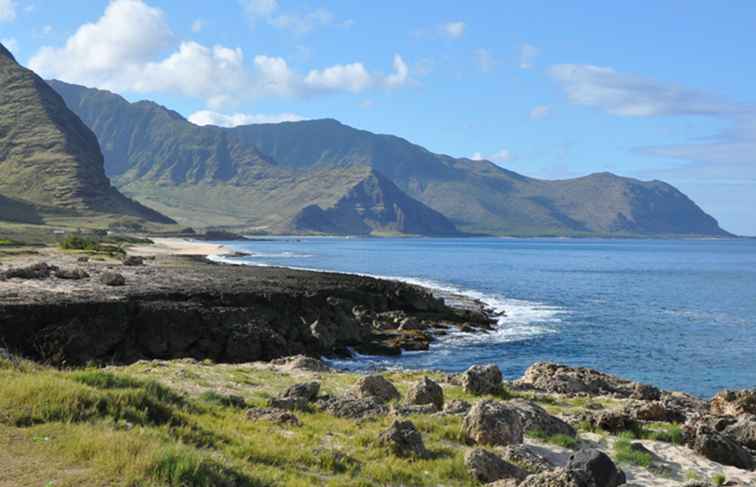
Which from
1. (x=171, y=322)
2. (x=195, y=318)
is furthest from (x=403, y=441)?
(x=195, y=318)

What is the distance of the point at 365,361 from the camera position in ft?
145

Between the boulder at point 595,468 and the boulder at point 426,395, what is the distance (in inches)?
307

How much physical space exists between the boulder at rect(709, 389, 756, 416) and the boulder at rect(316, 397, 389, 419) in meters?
14.2

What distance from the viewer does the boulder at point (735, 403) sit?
81.2 feet

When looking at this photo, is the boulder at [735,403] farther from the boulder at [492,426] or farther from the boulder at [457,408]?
the boulder at [492,426]

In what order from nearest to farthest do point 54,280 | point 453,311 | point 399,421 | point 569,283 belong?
point 399,421 → point 54,280 → point 453,311 → point 569,283

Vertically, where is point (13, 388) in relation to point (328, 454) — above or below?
above

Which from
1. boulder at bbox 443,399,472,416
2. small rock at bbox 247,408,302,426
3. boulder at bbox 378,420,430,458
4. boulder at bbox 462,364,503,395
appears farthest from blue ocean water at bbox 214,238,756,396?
boulder at bbox 378,420,430,458

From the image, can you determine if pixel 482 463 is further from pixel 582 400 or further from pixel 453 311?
pixel 453 311

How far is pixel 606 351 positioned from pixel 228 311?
29.7 m

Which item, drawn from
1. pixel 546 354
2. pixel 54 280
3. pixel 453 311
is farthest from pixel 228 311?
pixel 453 311

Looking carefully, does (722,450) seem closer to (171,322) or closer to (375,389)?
(375,389)

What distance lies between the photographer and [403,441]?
1431 cm

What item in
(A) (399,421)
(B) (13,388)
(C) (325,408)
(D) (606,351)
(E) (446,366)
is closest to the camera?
(B) (13,388)
